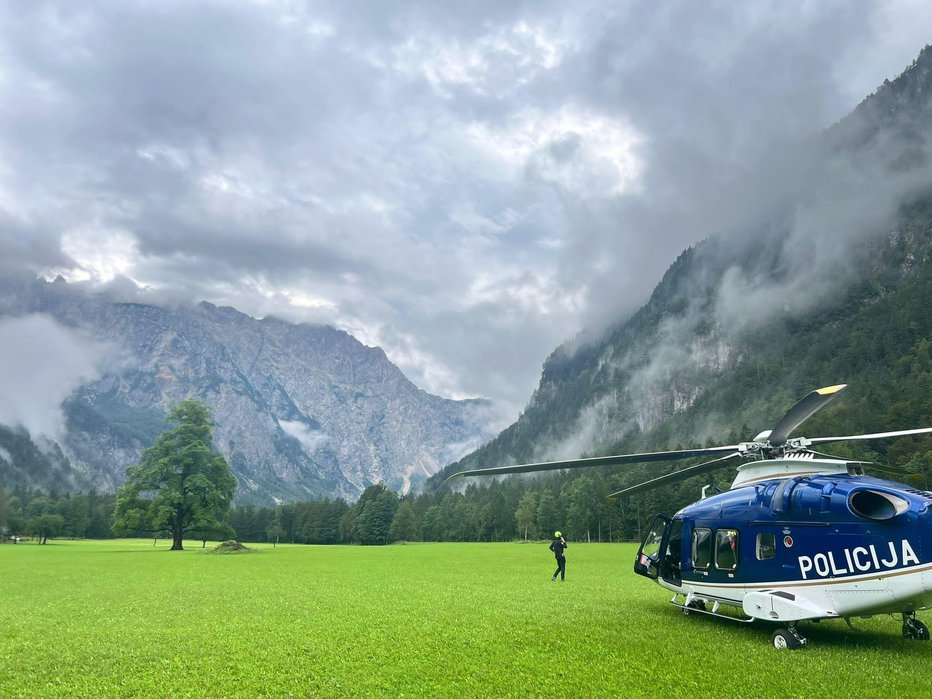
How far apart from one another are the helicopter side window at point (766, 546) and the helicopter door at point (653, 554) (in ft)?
12.1

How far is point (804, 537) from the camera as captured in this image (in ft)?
43.5

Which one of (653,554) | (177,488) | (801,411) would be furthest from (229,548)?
(801,411)

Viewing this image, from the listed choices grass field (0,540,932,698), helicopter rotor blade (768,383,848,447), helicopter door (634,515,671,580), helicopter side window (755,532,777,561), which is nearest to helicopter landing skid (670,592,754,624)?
grass field (0,540,932,698)

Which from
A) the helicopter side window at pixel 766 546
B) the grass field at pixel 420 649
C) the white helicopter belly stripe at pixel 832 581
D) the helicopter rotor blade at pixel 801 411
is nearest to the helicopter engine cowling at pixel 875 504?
the white helicopter belly stripe at pixel 832 581

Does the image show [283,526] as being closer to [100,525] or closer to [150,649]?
[100,525]

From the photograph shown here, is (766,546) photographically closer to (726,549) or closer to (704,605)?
(726,549)

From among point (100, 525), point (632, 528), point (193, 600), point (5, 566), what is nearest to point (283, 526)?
point (100, 525)

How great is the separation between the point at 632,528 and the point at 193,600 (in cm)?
9452

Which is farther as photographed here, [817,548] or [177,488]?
[177,488]

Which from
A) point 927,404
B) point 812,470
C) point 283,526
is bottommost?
point 283,526

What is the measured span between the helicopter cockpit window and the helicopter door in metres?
2.46

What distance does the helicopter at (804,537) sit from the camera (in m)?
12.1

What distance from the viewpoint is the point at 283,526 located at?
136 meters

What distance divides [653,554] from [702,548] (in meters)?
2.77
